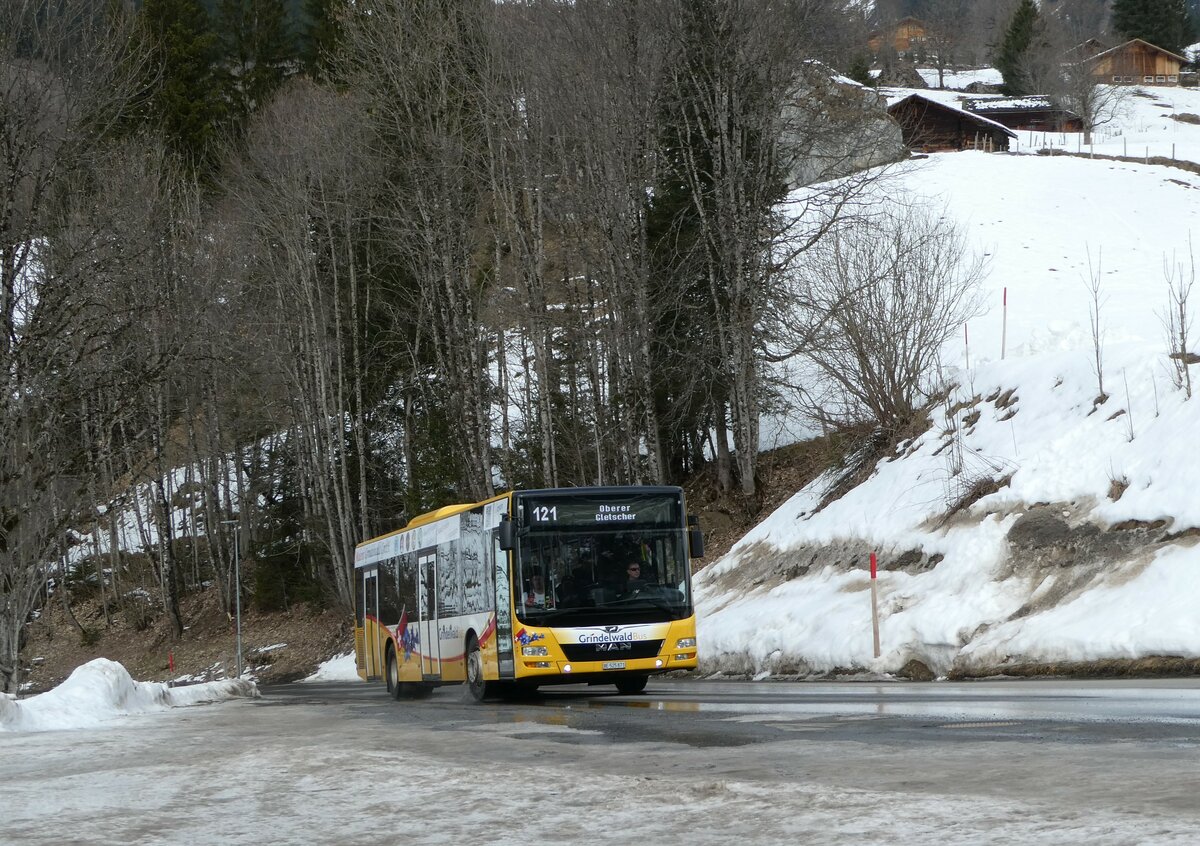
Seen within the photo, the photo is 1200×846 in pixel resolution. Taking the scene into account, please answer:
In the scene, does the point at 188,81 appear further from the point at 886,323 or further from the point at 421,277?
the point at 886,323

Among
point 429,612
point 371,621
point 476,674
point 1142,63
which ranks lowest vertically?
point 476,674

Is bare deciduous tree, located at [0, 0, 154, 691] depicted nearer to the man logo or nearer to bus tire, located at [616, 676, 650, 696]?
the man logo

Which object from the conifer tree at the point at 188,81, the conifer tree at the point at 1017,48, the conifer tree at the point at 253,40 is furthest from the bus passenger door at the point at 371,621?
the conifer tree at the point at 1017,48

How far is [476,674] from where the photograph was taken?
21.0 m

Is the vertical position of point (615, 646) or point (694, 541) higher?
point (694, 541)

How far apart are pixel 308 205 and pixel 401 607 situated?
26190mm

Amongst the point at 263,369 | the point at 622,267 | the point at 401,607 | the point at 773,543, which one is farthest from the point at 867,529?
the point at 263,369

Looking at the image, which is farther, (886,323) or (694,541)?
(886,323)

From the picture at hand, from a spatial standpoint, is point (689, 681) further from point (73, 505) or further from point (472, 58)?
point (472, 58)

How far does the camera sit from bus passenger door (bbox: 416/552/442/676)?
23.0 m

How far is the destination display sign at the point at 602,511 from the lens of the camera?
20.0 meters

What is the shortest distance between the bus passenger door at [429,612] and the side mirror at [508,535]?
3799mm

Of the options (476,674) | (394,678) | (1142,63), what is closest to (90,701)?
(476,674)

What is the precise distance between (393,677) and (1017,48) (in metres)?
123
